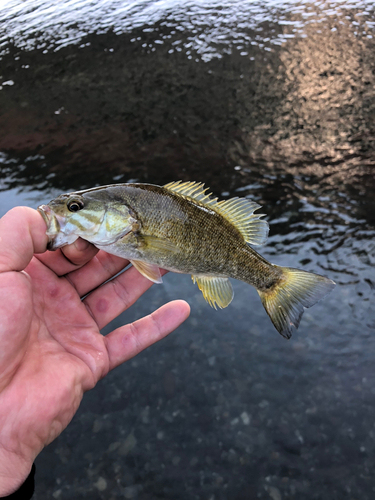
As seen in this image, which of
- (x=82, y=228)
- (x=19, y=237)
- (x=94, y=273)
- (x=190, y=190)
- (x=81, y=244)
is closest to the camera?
(x=19, y=237)

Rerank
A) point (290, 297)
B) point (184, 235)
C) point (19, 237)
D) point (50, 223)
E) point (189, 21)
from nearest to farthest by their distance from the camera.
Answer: point (19, 237), point (50, 223), point (184, 235), point (290, 297), point (189, 21)

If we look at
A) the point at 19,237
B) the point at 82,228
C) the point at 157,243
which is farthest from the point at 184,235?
the point at 19,237

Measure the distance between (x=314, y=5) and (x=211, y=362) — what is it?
14.8 m

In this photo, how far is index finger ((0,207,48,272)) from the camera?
10.3 feet

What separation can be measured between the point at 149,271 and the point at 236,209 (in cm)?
105

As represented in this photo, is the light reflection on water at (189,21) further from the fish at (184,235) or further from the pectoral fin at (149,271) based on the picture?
the pectoral fin at (149,271)

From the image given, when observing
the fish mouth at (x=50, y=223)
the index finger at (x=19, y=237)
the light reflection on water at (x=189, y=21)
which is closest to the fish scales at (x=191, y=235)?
the fish mouth at (x=50, y=223)

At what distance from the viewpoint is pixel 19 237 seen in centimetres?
317

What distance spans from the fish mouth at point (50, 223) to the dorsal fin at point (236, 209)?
1.08 metres

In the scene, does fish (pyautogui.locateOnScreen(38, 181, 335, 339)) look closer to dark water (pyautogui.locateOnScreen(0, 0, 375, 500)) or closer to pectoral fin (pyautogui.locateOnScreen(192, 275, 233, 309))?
pectoral fin (pyautogui.locateOnScreen(192, 275, 233, 309))

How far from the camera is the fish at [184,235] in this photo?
354cm

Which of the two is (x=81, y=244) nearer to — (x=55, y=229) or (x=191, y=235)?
(x=55, y=229)

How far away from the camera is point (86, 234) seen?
355 centimetres

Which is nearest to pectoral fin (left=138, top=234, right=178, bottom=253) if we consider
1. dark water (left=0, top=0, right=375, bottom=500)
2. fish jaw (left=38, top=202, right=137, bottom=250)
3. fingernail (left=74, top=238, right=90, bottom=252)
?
fish jaw (left=38, top=202, right=137, bottom=250)
